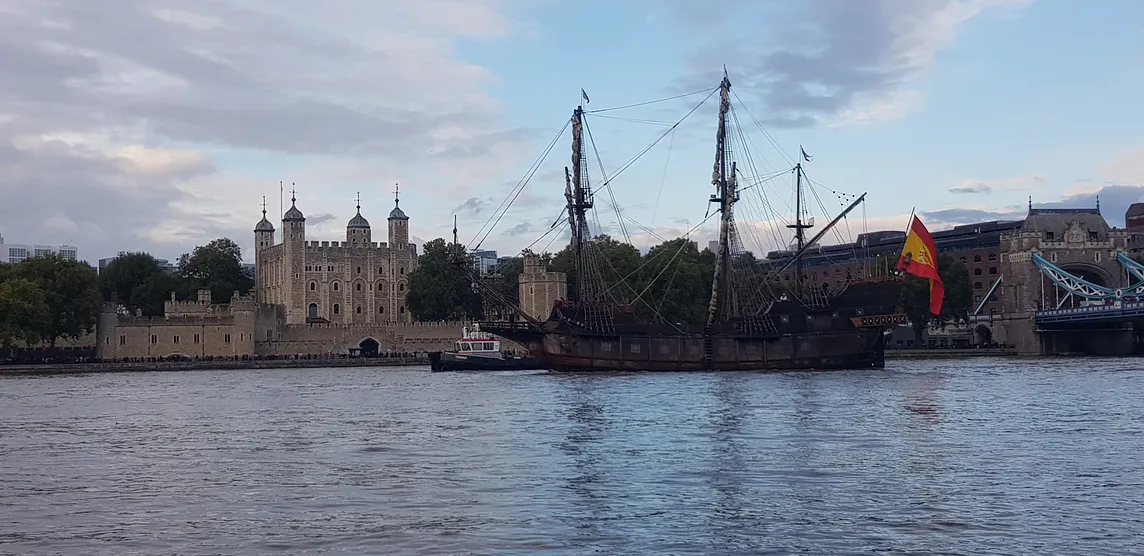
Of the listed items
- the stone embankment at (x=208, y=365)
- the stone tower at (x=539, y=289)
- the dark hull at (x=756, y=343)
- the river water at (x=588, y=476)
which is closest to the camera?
the river water at (x=588, y=476)

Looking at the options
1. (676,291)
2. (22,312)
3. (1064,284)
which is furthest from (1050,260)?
(22,312)

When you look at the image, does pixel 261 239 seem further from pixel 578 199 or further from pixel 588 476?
pixel 588 476

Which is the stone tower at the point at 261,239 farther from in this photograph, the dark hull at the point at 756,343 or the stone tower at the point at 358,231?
the dark hull at the point at 756,343

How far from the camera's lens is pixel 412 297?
109125mm

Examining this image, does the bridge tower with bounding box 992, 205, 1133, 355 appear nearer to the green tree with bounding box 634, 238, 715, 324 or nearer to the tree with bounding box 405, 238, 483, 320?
the green tree with bounding box 634, 238, 715, 324

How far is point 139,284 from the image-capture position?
118062mm

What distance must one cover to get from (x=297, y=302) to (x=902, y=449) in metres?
91.7

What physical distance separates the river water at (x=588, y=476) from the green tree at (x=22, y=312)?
40625 mm

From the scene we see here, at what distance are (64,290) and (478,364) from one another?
31063 millimetres

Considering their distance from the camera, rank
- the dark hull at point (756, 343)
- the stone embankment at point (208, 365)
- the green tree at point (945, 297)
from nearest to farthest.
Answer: the dark hull at point (756, 343) → the stone embankment at point (208, 365) → the green tree at point (945, 297)

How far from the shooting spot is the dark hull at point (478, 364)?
74062mm

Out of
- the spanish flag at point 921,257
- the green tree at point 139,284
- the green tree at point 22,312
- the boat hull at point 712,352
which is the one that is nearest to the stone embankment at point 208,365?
the green tree at point 22,312

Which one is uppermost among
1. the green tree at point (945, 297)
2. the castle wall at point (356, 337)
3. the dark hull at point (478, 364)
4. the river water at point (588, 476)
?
the green tree at point (945, 297)

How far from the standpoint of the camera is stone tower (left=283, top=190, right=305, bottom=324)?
11400cm
